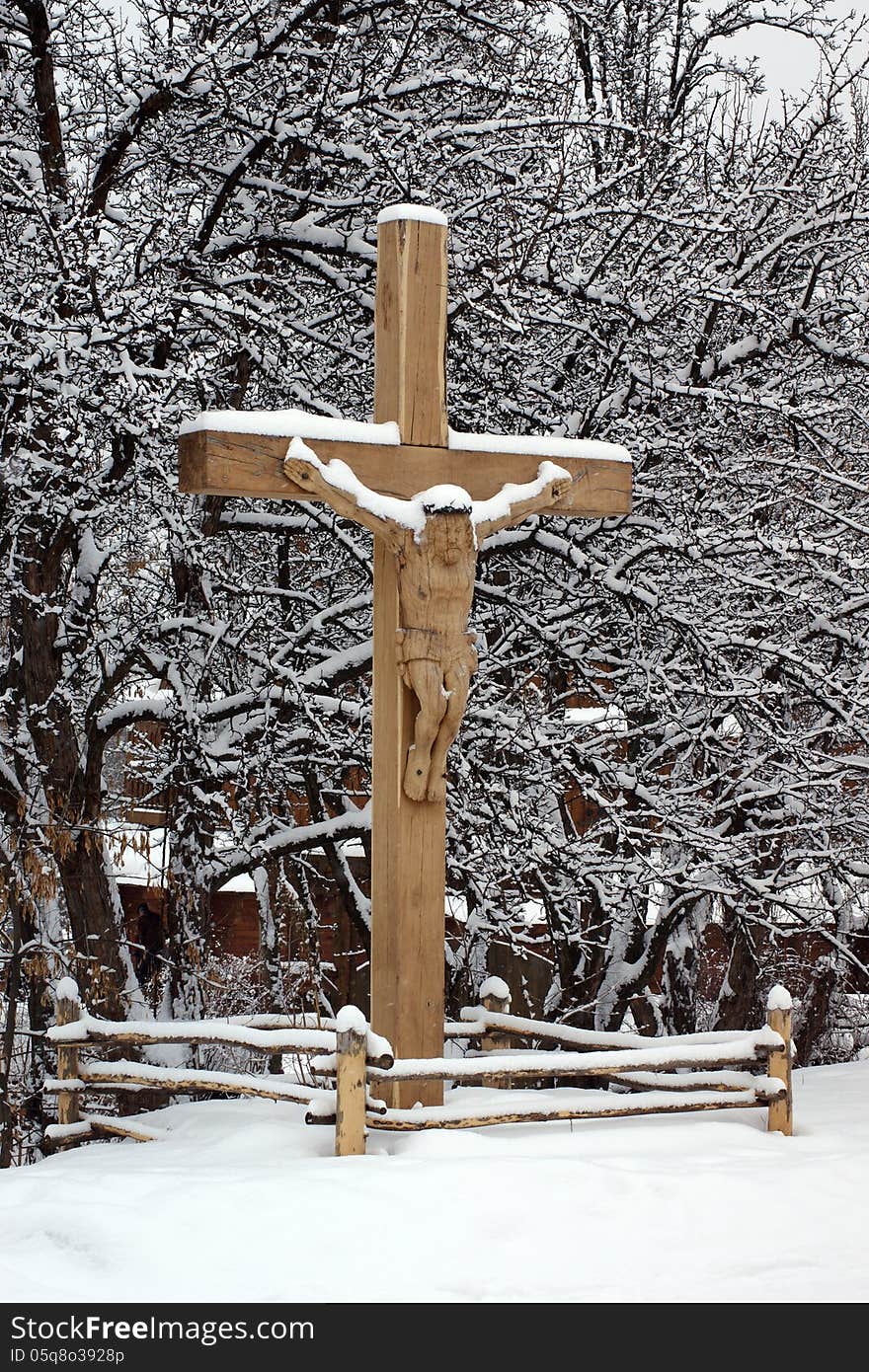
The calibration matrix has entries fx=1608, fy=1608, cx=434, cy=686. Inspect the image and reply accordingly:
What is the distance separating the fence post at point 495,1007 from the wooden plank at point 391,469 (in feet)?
6.65

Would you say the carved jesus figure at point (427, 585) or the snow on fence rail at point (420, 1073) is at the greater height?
the carved jesus figure at point (427, 585)

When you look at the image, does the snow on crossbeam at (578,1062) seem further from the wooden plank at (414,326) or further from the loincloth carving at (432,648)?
the wooden plank at (414,326)

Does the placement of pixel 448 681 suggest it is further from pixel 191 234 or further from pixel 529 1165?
pixel 191 234

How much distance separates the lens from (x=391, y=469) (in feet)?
17.6

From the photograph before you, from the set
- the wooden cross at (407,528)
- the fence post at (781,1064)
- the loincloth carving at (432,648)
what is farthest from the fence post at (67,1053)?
the fence post at (781,1064)

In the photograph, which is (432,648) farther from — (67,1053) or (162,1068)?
(67,1053)

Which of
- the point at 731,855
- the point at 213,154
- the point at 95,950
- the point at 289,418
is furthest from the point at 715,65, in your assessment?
the point at 95,950

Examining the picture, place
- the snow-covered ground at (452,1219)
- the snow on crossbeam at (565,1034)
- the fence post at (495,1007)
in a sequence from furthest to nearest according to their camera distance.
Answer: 1. the fence post at (495,1007)
2. the snow on crossbeam at (565,1034)
3. the snow-covered ground at (452,1219)

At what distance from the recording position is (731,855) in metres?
8.17

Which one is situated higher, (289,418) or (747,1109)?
(289,418)

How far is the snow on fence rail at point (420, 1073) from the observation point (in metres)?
4.88

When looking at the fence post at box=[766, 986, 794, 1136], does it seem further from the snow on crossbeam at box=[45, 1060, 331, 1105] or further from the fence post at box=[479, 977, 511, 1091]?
the snow on crossbeam at box=[45, 1060, 331, 1105]

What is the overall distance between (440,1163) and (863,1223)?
1211 millimetres

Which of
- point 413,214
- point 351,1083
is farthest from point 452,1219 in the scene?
point 413,214
